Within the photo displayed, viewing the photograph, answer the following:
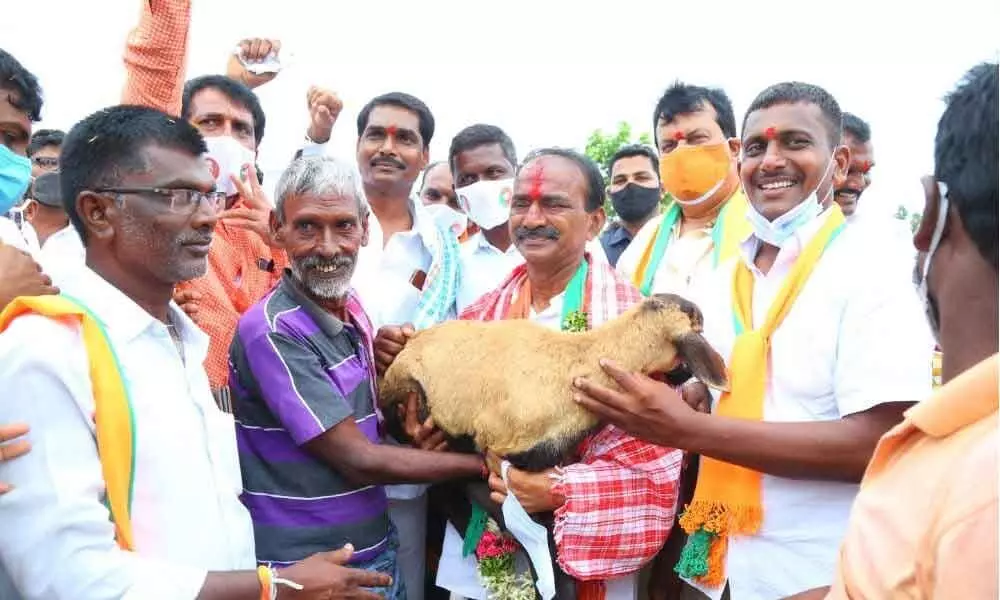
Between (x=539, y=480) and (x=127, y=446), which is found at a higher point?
(x=127, y=446)

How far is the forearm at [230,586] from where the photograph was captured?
2.06m

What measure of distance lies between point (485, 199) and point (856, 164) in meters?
2.61

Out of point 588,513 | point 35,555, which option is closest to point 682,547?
point 588,513

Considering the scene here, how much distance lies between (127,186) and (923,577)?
7.11 feet

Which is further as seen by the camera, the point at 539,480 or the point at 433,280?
the point at 433,280

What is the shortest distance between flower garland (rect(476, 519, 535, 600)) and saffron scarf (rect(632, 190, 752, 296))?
1399 millimetres

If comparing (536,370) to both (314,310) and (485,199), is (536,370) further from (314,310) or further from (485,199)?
(485,199)

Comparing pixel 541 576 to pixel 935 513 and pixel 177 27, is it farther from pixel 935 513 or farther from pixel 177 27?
pixel 177 27

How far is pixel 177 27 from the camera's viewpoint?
3354 mm

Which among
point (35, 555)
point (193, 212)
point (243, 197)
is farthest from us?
Answer: point (243, 197)

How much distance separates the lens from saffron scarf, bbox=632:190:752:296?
3.91 metres

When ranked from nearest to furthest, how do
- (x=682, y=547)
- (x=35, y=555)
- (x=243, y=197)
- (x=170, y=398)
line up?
(x=35, y=555) < (x=170, y=398) < (x=682, y=547) < (x=243, y=197)

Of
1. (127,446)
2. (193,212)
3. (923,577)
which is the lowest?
(127,446)

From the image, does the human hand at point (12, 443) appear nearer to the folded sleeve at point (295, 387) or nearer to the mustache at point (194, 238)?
the mustache at point (194, 238)
